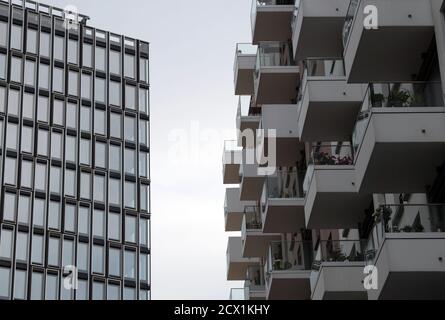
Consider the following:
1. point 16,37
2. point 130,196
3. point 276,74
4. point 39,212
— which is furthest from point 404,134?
point 16,37

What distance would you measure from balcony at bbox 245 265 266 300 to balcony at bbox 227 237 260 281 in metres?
6.20

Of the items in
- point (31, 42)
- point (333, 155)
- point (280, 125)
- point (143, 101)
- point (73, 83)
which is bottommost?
point (333, 155)

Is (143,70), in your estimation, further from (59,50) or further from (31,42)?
(31,42)

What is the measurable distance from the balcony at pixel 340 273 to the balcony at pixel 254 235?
488 inches

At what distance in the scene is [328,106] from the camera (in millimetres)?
25031

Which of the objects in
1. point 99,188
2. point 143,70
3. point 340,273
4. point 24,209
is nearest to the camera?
point 340,273

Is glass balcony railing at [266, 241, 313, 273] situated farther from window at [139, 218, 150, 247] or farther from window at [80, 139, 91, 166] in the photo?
window at [80, 139, 91, 166]

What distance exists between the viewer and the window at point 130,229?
7369 cm

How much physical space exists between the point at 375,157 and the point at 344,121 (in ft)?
20.4

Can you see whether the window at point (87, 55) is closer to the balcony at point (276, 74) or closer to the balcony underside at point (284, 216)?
the balcony at point (276, 74)

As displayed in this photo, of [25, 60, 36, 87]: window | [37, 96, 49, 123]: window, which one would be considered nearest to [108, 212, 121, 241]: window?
[37, 96, 49, 123]: window

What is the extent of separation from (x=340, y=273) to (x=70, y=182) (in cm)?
5074

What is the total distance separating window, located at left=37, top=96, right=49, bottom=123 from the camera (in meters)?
74.2

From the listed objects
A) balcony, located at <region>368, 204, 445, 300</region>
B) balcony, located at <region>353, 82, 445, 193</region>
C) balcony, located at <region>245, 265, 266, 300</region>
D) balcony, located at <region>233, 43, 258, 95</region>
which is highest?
balcony, located at <region>233, 43, 258, 95</region>
